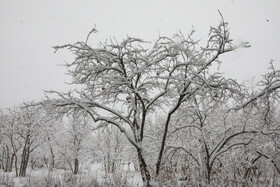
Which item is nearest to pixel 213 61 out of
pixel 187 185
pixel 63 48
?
pixel 187 185

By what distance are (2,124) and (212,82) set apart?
21.1 metres

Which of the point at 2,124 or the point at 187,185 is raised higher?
the point at 2,124

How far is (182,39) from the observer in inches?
215

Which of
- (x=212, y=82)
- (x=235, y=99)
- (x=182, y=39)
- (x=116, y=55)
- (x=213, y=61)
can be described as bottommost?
(x=235, y=99)

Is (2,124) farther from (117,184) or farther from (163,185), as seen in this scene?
(163,185)

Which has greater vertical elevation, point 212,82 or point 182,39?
point 182,39

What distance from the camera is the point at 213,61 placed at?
506 centimetres

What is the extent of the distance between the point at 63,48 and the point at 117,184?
172 inches

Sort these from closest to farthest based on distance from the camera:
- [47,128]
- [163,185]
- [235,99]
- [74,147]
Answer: [163,185] → [235,99] → [47,128] → [74,147]

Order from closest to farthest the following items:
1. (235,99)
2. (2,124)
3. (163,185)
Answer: (163,185)
(235,99)
(2,124)

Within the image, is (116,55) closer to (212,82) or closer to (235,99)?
(212,82)

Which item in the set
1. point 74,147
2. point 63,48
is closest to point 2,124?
point 74,147

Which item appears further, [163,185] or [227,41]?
[163,185]

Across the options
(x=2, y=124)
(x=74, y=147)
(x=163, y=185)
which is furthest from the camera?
(x=74, y=147)
